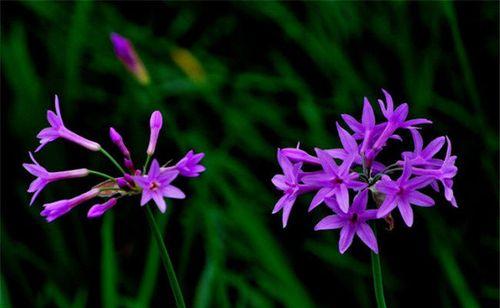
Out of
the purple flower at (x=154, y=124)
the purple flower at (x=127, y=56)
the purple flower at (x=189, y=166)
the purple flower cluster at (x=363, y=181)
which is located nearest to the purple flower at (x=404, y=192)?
the purple flower cluster at (x=363, y=181)

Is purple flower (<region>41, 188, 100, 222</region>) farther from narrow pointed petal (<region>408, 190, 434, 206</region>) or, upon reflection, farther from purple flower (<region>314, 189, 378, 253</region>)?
narrow pointed petal (<region>408, 190, 434, 206</region>)

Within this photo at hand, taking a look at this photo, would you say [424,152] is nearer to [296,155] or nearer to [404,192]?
[404,192]

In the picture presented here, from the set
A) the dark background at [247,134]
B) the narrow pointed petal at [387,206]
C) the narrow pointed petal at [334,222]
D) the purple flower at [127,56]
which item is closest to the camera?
the narrow pointed petal at [387,206]

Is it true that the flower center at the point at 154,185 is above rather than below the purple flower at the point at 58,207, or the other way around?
below

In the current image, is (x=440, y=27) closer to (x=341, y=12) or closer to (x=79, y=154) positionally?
(x=341, y=12)

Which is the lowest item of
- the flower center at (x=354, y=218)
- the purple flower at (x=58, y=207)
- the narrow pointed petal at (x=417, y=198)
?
the narrow pointed petal at (x=417, y=198)

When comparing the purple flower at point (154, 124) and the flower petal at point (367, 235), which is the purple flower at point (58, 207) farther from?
the flower petal at point (367, 235)

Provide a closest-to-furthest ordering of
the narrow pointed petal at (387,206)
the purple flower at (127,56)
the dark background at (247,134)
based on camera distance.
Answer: the narrow pointed petal at (387,206) < the purple flower at (127,56) < the dark background at (247,134)

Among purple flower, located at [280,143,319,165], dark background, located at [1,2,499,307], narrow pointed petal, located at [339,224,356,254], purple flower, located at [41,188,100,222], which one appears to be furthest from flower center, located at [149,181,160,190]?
dark background, located at [1,2,499,307]
